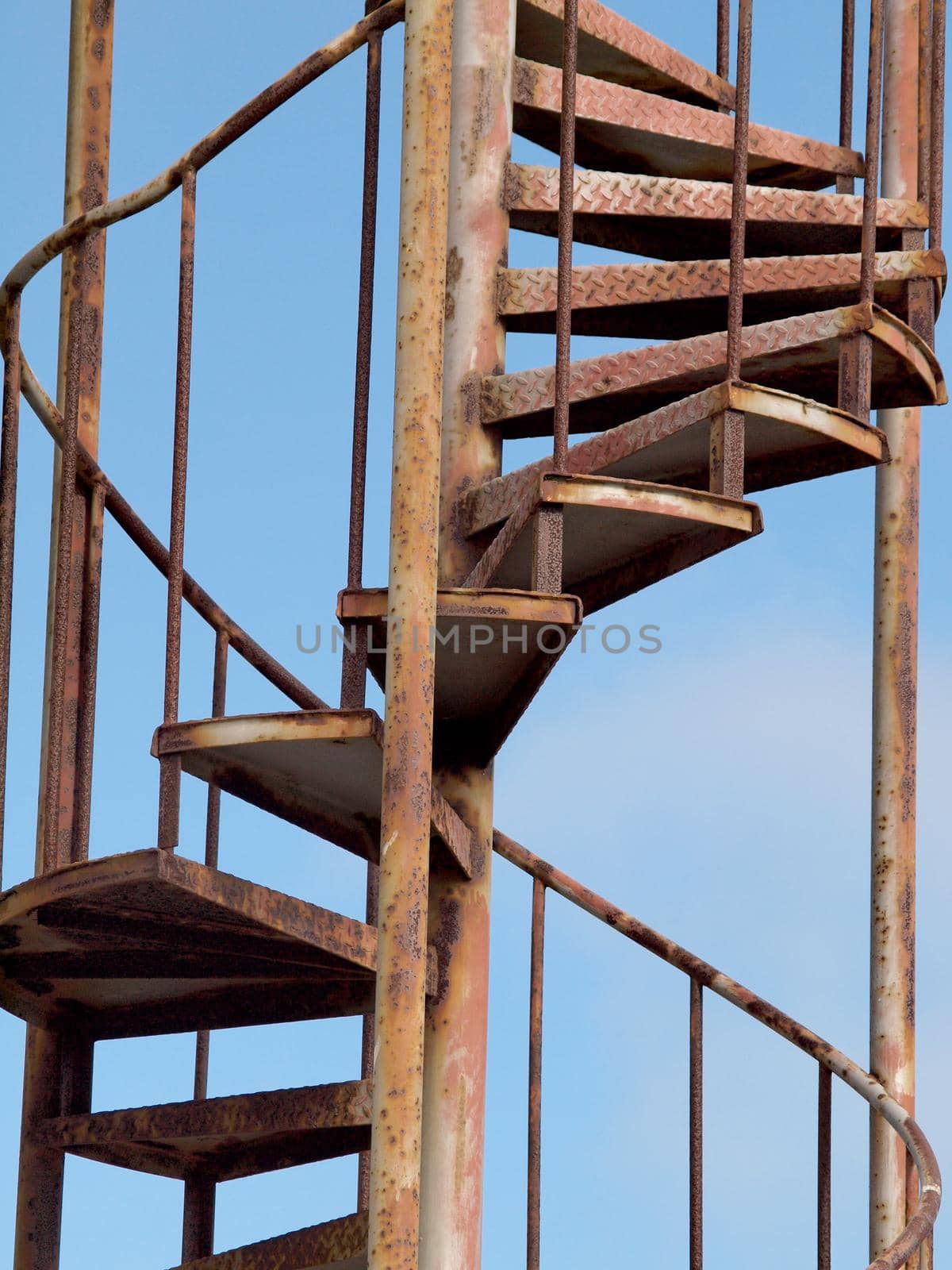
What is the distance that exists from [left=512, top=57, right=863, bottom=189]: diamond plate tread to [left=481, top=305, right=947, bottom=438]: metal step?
830 millimetres

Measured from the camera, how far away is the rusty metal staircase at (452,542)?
581cm

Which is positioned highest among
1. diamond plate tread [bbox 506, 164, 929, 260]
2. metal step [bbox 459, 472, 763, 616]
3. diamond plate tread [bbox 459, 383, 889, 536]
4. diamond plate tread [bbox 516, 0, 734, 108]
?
diamond plate tread [bbox 516, 0, 734, 108]

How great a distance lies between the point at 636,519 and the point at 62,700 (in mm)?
1611

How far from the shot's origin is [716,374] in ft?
21.3

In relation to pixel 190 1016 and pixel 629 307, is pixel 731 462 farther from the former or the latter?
pixel 190 1016

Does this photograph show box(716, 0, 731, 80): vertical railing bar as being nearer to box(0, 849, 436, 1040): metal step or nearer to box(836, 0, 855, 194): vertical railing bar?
box(836, 0, 855, 194): vertical railing bar

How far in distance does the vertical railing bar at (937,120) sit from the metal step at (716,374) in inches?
20.6

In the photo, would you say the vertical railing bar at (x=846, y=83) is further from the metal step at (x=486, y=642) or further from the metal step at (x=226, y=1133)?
the metal step at (x=226, y=1133)

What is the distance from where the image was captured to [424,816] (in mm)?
5504

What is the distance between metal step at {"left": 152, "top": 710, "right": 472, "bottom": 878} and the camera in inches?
229

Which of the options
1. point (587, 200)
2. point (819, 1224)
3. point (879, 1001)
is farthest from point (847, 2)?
point (819, 1224)

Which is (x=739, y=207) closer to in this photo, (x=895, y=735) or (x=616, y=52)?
(x=616, y=52)

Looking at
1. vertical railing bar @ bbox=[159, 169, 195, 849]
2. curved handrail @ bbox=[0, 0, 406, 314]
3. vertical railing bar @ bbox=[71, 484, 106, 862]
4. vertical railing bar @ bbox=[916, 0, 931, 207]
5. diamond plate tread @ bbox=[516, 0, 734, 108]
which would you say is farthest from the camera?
diamond plate tread @ bbox=[516, 0, 734, 108]

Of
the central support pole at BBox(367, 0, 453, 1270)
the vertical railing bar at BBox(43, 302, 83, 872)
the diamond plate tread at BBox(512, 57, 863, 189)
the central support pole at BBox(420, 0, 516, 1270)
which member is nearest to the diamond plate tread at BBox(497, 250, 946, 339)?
the central support pole at BBox(420, 0, 516, 1270)
